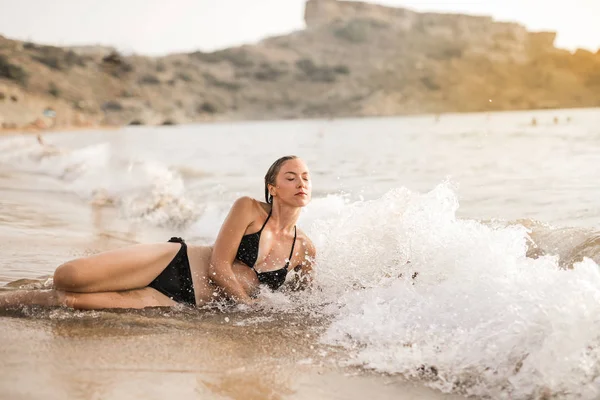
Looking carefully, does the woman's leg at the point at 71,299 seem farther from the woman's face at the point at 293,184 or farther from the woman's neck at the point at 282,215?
the woman's face at the point at 293,184

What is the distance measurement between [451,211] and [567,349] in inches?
97.4

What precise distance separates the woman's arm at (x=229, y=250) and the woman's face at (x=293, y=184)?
303mm

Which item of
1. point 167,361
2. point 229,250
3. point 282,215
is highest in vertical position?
point 282,215

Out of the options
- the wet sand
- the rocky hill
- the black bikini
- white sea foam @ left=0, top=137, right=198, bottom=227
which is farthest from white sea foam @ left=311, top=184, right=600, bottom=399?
the rocky hill

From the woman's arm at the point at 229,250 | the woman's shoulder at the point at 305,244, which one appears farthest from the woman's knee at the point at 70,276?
the woman's shoulder at the point at 305,244

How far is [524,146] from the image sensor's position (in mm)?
27281

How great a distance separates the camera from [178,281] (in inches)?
193

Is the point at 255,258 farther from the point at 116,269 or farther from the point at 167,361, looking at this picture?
the point at 167,361

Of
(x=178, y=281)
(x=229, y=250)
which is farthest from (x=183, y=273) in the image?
(x=229, y=250)

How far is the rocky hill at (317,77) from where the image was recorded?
81.7 m

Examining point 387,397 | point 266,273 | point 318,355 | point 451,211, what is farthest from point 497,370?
point 451,211

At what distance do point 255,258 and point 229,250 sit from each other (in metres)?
0.27

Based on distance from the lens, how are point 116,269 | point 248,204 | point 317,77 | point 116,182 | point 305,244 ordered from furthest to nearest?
point 317,77, point 116,182, point 305,244, point 248,204, point 116,269

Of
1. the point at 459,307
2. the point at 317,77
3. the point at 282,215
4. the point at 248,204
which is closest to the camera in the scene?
the point at 459,307
